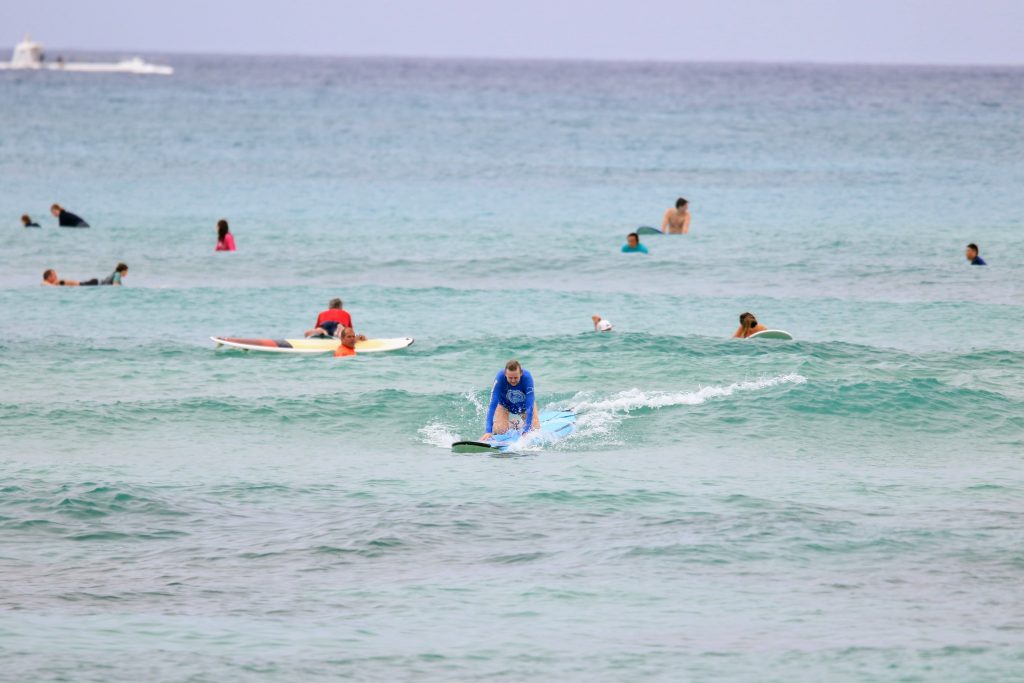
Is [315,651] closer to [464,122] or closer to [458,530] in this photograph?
[458,530]

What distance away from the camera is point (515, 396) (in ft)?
55.9

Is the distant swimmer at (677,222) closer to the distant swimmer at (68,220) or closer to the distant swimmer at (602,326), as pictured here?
the distant swimmer at (602,326)

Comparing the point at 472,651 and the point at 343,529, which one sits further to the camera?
the point at 343,529

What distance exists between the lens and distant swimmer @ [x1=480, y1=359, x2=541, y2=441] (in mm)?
16828

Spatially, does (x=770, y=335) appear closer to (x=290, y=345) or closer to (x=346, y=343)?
(x=346, y=343)

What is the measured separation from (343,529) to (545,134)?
63094mm

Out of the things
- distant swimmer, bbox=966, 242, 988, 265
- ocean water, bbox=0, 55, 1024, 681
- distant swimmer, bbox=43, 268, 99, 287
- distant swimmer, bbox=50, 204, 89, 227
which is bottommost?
ocean water, bbox=0, 55, 1024, 681

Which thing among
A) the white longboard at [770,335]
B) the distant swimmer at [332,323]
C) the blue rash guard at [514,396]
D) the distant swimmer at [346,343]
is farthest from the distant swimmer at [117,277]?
the blue rash guard at [514,396]

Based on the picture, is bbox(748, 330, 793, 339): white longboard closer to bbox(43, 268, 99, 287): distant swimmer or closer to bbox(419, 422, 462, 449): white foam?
bbox(419, 422, 462, 449): white foam

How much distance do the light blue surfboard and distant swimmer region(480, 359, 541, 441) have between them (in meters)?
0.12

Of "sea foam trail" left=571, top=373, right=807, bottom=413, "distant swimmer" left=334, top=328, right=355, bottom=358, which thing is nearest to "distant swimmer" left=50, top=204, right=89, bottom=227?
"distant swimmer" left=334, top=328, right=355, bottom=358

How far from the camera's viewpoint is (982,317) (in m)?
25.9

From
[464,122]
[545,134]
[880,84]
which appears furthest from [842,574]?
[880,84]

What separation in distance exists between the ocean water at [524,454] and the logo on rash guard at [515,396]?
2.66ft
